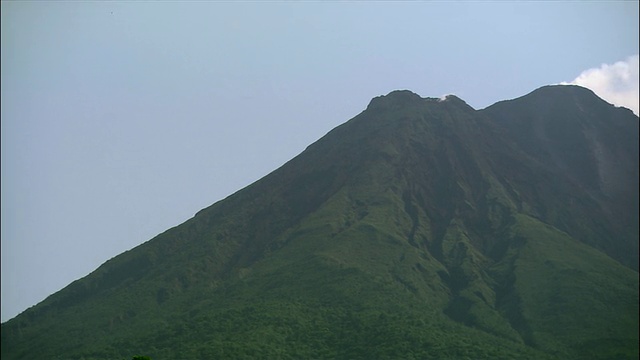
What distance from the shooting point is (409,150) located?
18700cm

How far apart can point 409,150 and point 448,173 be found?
11.4m

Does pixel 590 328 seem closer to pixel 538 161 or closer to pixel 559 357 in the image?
pixel 559 357

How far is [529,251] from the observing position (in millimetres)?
145000

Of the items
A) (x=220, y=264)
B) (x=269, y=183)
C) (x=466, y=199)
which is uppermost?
(x=269, y=183)

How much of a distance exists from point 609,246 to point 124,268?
106 m

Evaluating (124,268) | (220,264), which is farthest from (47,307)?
(220,264)

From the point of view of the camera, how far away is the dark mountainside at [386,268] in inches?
4441

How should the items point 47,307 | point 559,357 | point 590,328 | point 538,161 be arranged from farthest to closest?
point 538,161 → point 47,307 → point 590,328 → point 559,357

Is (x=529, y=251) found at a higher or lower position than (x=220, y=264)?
lower

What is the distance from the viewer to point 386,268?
443 ft

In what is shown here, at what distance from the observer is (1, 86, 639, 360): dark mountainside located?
112812 millimetres

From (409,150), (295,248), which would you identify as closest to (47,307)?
(295,248)


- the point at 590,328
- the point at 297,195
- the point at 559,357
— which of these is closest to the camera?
the point at 559,357

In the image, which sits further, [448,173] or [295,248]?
[448,173]
